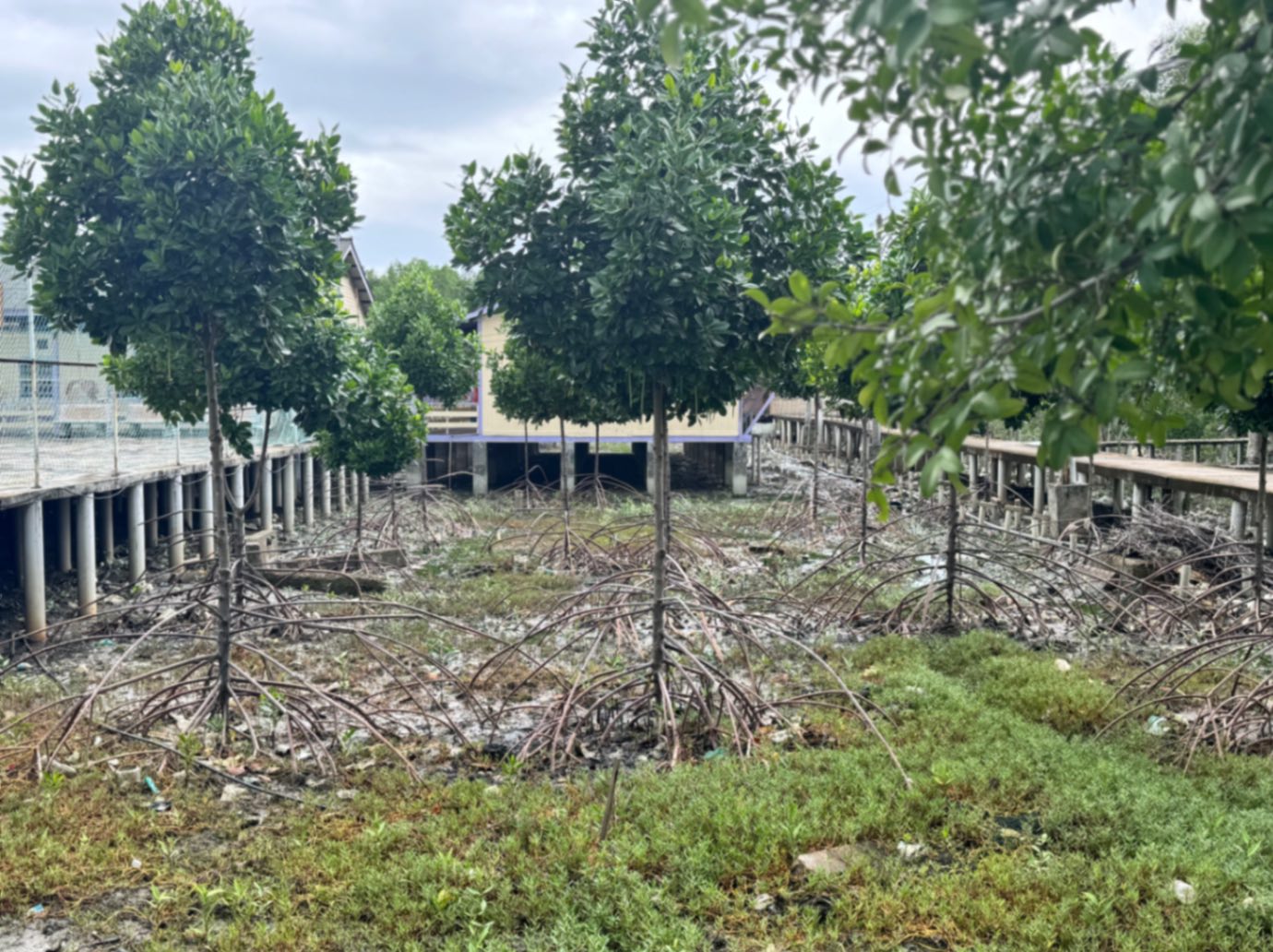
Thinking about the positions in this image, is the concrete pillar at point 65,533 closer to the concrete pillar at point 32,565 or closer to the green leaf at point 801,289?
the concrete pillar at point 32,565

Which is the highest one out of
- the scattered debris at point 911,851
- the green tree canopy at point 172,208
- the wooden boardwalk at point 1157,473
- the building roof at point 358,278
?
the building roof at point 358,278

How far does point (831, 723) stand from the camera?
273 inches

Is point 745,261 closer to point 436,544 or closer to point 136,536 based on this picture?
point 136,536

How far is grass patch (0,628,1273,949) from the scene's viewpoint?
418cm

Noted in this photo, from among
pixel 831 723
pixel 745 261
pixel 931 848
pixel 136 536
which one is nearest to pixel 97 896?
pixel 931 848

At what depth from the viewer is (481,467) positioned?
1011 inches

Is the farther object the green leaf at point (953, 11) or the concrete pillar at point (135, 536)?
the concrete pillar at point (135, 536)

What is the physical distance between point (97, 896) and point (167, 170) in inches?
165

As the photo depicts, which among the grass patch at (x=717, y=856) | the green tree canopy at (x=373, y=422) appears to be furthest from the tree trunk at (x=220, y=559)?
the green tree canopy at (x=373, y=422)

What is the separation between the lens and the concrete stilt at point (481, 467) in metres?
25.6

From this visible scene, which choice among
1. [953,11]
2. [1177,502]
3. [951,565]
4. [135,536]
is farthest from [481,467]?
[953,11]

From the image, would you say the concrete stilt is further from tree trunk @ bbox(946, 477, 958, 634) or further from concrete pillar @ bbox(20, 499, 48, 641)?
tree trunk @ bbox(946, 477, 958, 634)

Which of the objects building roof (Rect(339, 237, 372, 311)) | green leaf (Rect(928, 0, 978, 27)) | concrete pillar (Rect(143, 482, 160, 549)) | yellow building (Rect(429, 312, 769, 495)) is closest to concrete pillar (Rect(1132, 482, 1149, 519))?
yellow building (Rect(429, 312, 769, 495))

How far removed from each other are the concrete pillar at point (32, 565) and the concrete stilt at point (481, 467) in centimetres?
1568
